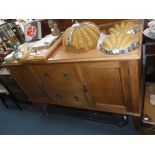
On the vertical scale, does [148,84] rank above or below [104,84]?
below

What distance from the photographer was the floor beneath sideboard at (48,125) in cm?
169

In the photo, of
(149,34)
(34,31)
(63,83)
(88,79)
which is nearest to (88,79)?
(88,79)

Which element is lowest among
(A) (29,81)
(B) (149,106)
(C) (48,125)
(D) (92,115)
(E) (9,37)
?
(C) (48,125)

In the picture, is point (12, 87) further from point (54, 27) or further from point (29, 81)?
point (54, 27)

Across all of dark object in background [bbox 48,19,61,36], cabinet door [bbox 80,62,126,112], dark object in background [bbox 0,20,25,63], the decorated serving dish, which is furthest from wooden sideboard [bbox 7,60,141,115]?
dark object in background [bbox 0,20,25,63]

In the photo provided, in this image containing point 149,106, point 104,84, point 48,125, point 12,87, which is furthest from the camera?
point 12,87

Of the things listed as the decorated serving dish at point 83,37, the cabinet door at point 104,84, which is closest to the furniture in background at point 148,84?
the cabinet door at point 104,84

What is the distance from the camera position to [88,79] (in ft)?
4.50

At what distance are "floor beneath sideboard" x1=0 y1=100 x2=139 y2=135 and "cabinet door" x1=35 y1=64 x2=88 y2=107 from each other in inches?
10.2

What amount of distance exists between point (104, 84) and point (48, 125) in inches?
37.4

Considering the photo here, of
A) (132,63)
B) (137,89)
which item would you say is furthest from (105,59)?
(137,89)

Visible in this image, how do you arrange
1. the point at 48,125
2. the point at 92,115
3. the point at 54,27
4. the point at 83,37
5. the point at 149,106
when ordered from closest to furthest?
the point at 83,37, the point at 149,106, the point at 54,27, the point at 92,115, the point at 48,125
